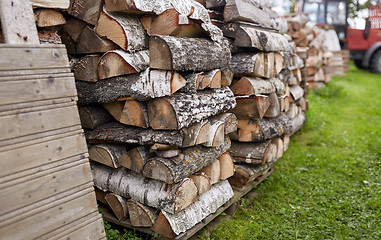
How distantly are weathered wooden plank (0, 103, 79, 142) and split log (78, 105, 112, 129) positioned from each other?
2.82 feet

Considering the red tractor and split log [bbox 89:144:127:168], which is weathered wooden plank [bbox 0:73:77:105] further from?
the red tractor

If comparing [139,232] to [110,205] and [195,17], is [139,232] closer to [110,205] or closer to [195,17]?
[110,205]

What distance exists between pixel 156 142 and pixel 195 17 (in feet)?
4.03

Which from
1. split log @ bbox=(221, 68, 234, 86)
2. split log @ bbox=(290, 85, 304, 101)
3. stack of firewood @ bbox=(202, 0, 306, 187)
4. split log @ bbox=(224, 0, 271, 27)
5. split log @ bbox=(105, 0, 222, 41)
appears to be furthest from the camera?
split log @ bbox=(290, 85, 304, 101)

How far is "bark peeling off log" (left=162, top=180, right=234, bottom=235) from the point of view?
2.79 metres

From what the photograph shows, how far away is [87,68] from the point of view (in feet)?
9.29

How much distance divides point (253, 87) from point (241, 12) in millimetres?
855

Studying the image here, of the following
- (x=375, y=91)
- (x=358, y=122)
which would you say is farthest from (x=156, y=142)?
(x=375, y=91)

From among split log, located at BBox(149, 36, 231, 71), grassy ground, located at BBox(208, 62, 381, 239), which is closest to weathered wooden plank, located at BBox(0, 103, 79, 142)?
split log, located at BBox(149, 36, 231, 71)

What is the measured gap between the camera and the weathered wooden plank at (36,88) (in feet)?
6.05

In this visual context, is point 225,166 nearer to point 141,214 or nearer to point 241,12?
point 141,214

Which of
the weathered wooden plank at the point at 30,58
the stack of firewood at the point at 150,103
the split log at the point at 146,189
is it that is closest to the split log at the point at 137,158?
the stack of firewood at the point at 150,103

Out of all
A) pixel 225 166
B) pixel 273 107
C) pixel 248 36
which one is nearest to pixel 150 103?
pixel 225 166

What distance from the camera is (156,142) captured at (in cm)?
265
